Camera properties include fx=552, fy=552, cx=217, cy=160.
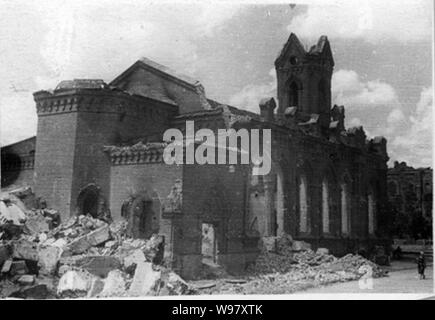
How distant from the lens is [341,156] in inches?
→ 823

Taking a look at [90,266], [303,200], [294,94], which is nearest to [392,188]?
[303,200]

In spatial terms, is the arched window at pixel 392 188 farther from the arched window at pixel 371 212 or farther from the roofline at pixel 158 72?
the roofline at pixel 158 72

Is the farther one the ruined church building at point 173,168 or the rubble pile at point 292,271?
the ruined church building at point 173,168

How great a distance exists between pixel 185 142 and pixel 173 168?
0.81 meters

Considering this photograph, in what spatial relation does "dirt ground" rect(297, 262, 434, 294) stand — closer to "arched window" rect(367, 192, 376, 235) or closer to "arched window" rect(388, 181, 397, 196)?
"arched window" rect(388, 181, 397, 196)

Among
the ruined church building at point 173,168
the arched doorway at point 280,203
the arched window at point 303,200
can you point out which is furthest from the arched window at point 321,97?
the arched doorway at point 280,203

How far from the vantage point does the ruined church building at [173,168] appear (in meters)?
15.1

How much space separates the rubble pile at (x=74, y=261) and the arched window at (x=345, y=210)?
8891mm

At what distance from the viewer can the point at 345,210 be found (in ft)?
68.4

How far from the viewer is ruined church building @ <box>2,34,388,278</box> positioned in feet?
49.4

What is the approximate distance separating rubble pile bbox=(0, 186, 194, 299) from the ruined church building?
0.73 meters

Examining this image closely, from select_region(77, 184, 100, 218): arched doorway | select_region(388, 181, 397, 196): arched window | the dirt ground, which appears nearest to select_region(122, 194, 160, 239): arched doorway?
select_region(77, 184, 100, 218): arched doorway
